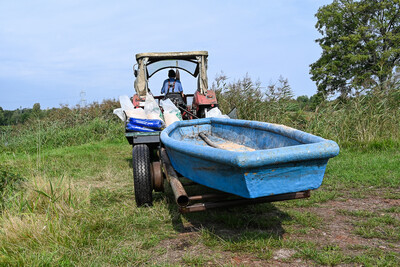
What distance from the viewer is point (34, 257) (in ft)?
8.72

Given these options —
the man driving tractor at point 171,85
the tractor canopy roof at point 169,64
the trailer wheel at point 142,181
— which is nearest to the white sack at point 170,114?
the tractor canopy roof at point 169,64

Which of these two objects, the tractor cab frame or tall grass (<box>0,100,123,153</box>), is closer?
the tractor cab frame

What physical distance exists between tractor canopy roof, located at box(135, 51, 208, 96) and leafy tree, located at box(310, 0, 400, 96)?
20537 mm

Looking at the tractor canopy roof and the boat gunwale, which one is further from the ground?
the tractor canopy roof

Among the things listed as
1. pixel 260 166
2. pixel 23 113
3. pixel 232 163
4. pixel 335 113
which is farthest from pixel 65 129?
pixel 260 166

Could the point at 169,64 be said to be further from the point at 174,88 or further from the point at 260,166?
the point at 260,166

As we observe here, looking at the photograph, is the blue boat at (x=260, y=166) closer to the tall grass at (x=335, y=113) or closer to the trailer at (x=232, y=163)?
the trailer at (x=232, y=163)

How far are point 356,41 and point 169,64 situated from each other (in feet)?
77.8

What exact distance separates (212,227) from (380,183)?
2.84 meters

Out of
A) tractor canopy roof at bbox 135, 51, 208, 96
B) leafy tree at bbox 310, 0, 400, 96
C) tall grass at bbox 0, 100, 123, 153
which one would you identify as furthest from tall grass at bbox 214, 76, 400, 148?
leafy tree at bbox 310, 0, 400, 96

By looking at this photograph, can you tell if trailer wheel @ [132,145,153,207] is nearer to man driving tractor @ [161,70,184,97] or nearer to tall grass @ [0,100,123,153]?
man driving tractor @ [161,70,184,97]

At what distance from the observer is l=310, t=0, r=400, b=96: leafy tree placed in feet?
85.8

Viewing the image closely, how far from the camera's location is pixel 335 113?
27.3 feet

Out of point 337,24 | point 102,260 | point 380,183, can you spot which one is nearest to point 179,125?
point 102,260
